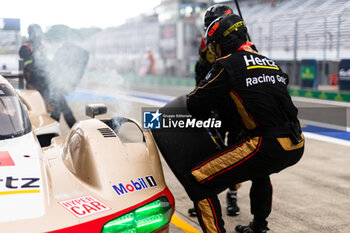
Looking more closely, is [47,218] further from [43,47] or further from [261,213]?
[43,47]

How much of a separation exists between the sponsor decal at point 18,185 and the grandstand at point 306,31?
1597 centimetres

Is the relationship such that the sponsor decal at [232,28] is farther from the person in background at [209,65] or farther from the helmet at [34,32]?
the helmet at [34,32]

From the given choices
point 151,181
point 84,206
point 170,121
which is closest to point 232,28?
point 170,121

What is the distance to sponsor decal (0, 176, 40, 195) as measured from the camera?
2012mm

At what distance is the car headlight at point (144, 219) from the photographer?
1996 millimetres

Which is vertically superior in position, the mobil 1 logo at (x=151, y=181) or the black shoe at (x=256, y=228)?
the mobil 1 logo at (x=151, y=181)

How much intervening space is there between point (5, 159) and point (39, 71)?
13.9 ft

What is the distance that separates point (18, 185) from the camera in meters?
2.07

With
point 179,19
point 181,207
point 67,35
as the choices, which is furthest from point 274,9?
point 181,207

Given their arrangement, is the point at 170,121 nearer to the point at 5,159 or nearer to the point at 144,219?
the point at 144,219

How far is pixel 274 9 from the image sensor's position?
86.5 feet

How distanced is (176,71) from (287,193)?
75.3ft

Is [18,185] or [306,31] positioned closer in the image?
[18,185]

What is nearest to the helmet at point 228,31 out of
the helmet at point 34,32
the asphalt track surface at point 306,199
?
the asphalt track surface at point 306,199
